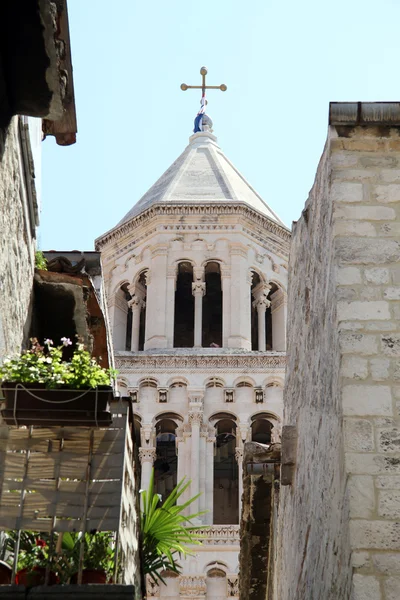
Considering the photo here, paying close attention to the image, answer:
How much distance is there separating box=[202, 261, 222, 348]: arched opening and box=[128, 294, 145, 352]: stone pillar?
2342 mm

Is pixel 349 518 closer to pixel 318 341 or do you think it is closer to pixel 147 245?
pixel 318 341

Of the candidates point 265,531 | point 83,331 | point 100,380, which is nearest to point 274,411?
point 265,531

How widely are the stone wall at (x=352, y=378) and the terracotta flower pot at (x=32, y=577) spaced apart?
1.98m

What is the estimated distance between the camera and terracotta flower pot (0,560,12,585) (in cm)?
896

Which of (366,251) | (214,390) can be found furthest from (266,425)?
(366,251)

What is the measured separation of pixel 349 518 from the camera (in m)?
8.88

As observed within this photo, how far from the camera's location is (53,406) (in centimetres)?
980

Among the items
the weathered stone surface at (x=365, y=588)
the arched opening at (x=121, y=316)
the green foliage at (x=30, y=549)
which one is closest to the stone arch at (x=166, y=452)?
the arched opening at (x=121, y=316)

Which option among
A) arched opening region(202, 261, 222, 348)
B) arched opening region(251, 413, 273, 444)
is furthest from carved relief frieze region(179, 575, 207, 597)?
arched opening region(202, 261, 222, 348)

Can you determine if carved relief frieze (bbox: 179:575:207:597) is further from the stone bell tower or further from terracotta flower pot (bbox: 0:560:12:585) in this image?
terracotta flower pot (bbox: 0:560:12:585)

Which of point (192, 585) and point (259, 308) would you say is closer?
point (192, 585)

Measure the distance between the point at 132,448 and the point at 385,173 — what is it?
9.87 feet

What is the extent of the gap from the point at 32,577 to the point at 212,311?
33.2 meters

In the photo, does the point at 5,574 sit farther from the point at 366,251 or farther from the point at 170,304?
the point at 170,304
